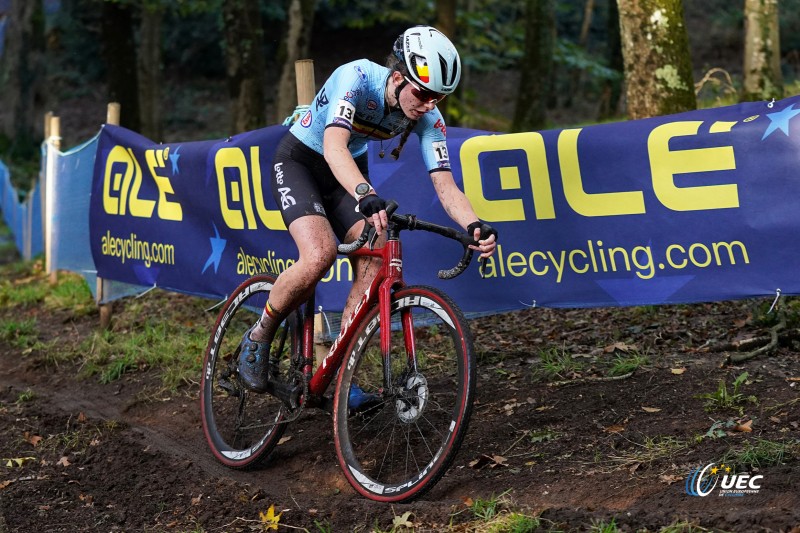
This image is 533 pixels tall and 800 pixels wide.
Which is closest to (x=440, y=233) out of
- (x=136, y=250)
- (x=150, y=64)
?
(x=136, y=250)

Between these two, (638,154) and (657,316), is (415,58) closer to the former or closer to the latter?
(638,154)

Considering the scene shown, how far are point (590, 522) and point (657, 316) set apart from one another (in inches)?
136

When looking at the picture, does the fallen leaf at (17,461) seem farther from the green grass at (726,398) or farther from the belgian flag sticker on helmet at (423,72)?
the green grass at (726,398)

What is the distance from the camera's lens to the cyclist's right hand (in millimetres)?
4348

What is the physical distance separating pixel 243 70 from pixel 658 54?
8308 millimetres

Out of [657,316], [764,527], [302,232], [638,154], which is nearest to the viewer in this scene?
[764,527]

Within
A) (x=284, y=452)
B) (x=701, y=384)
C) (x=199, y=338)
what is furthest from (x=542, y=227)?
(x=199, y=338)

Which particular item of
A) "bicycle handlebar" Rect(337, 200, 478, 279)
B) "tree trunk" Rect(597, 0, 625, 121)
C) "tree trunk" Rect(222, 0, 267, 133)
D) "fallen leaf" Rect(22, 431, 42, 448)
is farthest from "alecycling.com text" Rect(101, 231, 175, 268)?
"tree trunk" Rect(597, 0, 625, 121)

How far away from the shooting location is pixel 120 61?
67.9 ft

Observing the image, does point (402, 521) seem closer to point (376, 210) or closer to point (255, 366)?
point (376, 210)

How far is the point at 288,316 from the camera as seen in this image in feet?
18.3

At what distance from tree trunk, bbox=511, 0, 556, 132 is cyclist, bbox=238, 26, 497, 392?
13284 mm

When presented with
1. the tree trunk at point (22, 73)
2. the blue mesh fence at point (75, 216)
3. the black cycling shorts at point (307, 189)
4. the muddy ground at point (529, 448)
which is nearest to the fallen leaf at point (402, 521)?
the muddy ground at point (529, 448)

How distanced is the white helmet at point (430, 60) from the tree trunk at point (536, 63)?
13874 millimetres
